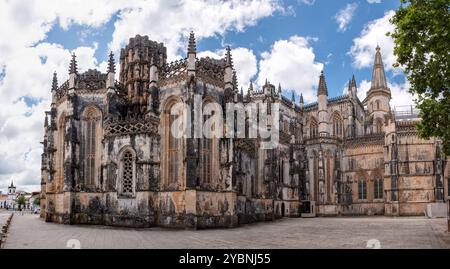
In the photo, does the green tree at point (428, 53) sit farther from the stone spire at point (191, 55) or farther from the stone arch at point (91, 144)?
the stone arch at point (91, 144)

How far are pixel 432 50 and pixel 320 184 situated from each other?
38457 millimetres

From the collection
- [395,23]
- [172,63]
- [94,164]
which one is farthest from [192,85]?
[395,23]

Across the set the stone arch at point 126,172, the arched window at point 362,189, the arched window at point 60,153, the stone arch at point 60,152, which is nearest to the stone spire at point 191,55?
the stone arch at point 126,172

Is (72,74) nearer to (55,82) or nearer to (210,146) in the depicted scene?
(55,82)

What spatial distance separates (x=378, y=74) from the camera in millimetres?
67375

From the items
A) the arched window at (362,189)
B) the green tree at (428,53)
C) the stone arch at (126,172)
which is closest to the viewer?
the green tree at (428,53)

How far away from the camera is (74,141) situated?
3103 cm

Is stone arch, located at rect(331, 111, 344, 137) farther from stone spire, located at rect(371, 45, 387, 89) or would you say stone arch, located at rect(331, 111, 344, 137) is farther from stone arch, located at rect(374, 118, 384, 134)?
stone spire, located at rect(371, 45, 387, 89)

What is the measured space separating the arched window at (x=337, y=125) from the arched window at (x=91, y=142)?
41857mm

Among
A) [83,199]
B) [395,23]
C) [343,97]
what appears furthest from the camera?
[343,97]

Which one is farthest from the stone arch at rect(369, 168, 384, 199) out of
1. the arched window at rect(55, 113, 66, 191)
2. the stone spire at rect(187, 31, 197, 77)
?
the arched window at rect(55, 113, 66, 191)

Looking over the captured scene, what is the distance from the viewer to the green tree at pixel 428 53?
14.6 metres

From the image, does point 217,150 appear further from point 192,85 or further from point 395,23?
point 395,23

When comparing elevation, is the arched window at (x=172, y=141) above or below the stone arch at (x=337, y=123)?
below
